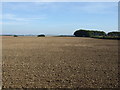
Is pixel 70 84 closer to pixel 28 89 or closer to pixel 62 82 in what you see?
pixel 62 82

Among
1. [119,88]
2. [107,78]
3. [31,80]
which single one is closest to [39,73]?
[31,80]

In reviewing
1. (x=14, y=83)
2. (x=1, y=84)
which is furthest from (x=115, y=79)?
(x=1, y=84)

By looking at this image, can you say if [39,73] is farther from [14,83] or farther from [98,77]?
[98,77]

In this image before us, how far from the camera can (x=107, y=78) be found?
8.16 metres

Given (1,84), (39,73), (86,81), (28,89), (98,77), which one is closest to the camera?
(28,89)

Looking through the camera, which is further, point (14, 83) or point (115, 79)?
point (115, 79)

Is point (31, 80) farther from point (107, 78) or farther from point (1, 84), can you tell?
point (107, 78)

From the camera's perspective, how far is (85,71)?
9445 mm

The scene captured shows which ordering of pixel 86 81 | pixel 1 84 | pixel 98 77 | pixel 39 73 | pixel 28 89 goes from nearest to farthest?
pixel 28 89, pixel 1 84, pixel 86 81, pixel 98 77, pixel 39 73

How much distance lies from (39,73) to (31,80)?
4.07 ft

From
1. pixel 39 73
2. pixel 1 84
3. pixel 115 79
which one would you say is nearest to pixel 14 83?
pixel 1 84

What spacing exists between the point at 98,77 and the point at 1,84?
4476mm

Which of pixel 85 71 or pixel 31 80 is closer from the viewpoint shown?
pixel 31 80

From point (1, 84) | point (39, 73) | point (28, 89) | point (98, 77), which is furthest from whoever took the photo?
point (39, 73)
